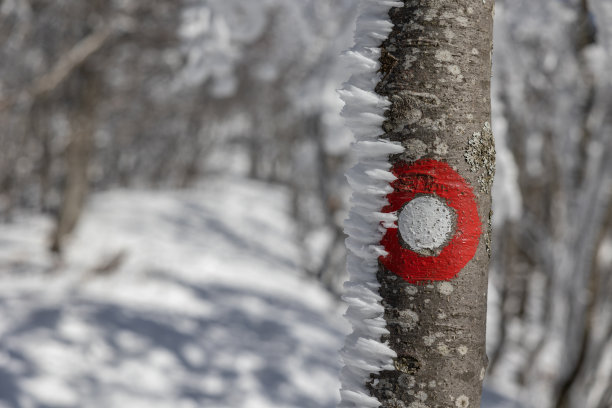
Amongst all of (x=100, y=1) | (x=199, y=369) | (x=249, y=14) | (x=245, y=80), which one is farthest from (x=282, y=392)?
(x=245, y=80)

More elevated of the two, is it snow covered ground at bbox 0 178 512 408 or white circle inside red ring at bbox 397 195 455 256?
white circle inside red ring at bbox 397 195 455 256

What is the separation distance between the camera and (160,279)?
6723mm

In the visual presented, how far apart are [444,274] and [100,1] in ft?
27.2

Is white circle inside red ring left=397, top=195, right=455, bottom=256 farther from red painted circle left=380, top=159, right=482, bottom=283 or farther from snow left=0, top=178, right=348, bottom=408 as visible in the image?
snow left=0, top=178, right=348, bottom=408

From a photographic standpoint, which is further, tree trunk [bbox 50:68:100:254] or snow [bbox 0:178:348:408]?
tree trunk [bbox 50:68:100:254]

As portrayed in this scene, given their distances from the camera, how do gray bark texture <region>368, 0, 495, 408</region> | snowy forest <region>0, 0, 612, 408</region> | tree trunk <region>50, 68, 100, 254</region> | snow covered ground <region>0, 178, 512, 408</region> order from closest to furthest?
gray bark texture <region>368, 0, 495, 408</region>
snowy forest <region>0, 0, 612, 408</region>
snow covered ground <region>0, 178, 512, 408</region>
tree trunk <region>50, 68, 100, 254</region>

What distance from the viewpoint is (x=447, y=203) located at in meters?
0.97

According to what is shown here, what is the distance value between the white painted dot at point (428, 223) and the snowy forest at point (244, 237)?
1.19ft

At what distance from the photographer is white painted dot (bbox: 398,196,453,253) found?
3.17ft

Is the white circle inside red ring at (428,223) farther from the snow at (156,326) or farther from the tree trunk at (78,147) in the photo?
the tree trunk at (78,147)

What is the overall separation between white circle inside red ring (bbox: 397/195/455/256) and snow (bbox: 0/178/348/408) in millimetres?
1359

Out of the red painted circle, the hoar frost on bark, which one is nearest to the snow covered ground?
the hoar frost on bark

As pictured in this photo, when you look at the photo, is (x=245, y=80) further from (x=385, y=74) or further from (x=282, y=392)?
(x=385, y=74)

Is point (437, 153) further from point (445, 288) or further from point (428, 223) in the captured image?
point (445, 288)
